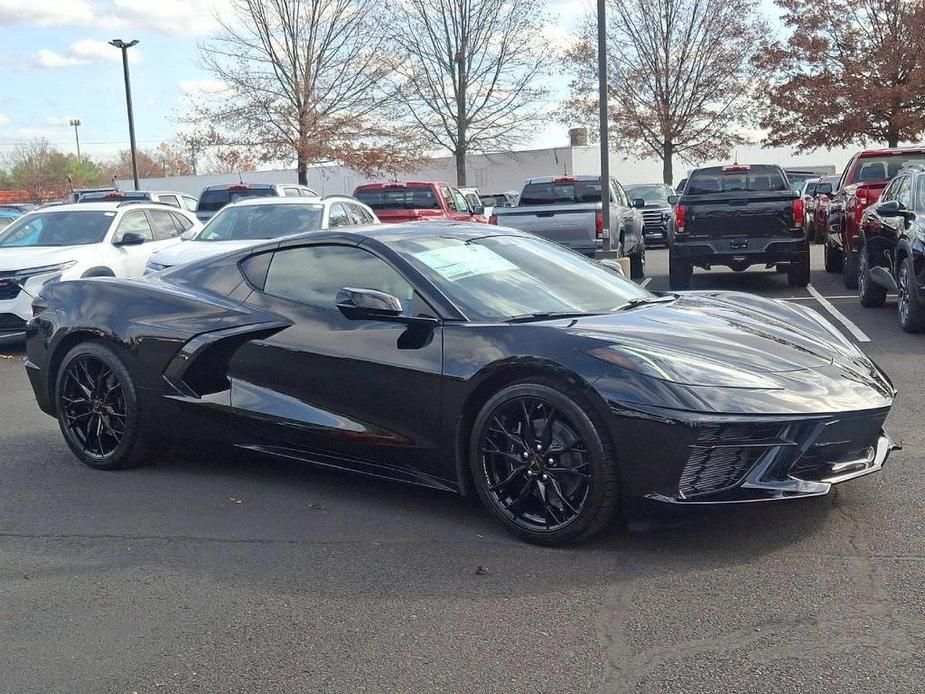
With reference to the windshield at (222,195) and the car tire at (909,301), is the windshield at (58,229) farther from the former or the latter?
the windshield at (222,195)

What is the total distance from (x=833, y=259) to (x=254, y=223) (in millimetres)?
9438

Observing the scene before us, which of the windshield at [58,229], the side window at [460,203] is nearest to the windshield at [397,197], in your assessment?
the side window at [460,203]

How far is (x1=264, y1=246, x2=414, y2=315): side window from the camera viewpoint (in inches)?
203

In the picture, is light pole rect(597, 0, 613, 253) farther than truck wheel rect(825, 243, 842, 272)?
No

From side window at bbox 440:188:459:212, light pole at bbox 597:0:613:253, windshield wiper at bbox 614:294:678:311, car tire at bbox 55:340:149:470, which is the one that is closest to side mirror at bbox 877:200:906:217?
light pole at bbox 597:0:613:253

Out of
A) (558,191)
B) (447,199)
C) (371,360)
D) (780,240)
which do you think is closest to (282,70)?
(447,199)

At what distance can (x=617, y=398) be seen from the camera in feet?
13.9

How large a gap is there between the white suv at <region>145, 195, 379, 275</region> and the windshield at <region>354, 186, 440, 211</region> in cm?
654

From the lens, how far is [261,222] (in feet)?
42.2

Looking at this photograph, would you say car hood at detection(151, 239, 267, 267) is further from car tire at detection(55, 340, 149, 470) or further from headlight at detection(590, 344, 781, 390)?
headlight at detection(590, 344, 781, 390)

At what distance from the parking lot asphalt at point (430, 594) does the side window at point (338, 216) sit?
7.73m

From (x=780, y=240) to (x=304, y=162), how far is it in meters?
23.2

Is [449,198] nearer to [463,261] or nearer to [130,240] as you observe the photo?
[130,240]

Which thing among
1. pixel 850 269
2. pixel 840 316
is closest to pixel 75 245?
pixel 840 316
